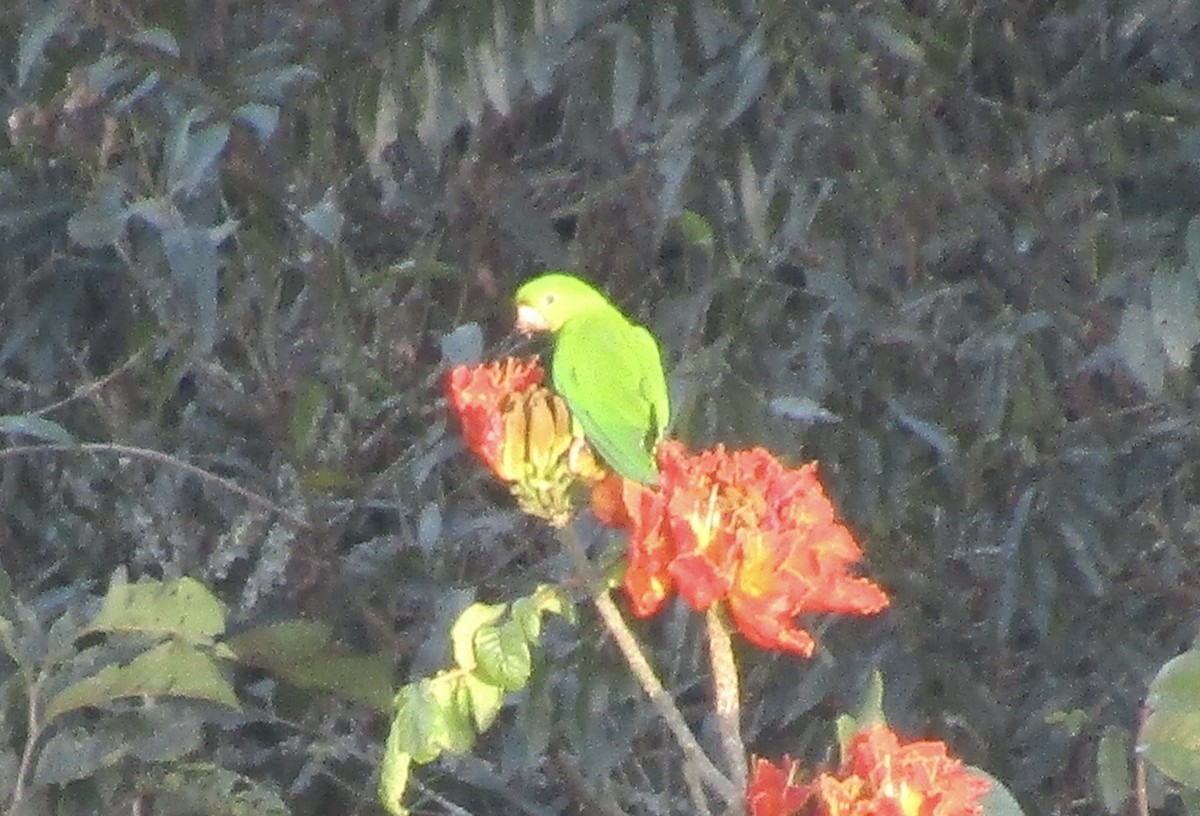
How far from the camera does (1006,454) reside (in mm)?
1463

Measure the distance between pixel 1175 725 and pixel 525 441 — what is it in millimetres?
326

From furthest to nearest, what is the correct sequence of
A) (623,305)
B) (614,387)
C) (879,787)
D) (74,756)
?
(623,305) < (74,756) < (614,387) < (879,787)

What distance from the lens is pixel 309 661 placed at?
3.52 feet

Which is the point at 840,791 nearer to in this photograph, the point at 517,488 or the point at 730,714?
the point at 730,714

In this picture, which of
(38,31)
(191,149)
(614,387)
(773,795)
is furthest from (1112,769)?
(38,31)

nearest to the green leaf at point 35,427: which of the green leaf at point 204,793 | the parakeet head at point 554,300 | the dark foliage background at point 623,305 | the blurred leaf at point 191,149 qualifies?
the dark foliage background at point 623,305

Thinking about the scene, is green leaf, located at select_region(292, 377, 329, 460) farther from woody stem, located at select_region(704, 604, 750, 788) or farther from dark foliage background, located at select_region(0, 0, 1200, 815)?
woody stem, located at select_region(704, 604, 750, 788)

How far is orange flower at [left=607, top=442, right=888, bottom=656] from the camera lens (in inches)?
25.2

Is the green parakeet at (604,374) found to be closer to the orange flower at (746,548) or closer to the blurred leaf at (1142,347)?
the orange flower at (746,548)

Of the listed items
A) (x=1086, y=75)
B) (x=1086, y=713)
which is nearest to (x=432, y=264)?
(x=1086, y=75)

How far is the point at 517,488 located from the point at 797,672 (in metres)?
0.88

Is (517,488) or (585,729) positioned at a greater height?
(517,488)

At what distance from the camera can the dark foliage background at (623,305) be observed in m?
1.25

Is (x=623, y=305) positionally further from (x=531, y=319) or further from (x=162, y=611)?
(x=162, y=611)
